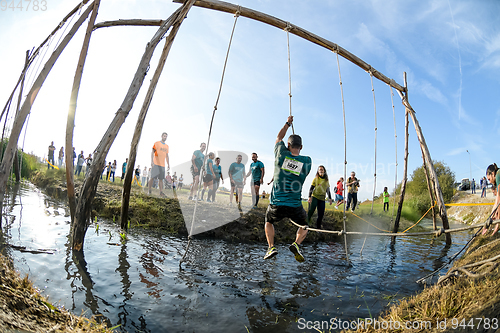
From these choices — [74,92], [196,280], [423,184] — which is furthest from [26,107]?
[423,184]

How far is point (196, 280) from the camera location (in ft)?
15.6

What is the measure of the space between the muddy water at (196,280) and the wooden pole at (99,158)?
1.70 feet

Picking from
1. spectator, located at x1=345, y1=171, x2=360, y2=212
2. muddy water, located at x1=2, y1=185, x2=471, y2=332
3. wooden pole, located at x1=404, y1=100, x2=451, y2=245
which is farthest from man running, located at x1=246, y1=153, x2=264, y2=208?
wooden pole, located at x1=404, y1=100, x2=451, y2=245

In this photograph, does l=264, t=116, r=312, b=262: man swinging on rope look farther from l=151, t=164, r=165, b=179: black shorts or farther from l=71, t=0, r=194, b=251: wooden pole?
l=151, t=164, r=165, b=179: black shorts

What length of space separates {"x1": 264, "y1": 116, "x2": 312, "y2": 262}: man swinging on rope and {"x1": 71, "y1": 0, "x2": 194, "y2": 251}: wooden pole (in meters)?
3.11

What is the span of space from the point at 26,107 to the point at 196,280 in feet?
16.5

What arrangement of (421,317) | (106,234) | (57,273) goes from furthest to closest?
(106,234)
(57,273)
(421,317)

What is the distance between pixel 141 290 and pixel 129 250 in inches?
84.8

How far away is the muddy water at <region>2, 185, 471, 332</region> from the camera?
3516 mm

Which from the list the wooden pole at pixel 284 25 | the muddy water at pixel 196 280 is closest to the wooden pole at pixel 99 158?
the muddy water at pixel 196 280

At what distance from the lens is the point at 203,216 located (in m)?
9.33

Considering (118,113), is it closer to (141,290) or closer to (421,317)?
(141,290)

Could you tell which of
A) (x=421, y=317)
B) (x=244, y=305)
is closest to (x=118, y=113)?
(x=244, y=305)

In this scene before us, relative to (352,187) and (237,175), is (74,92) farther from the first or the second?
(352,187)
